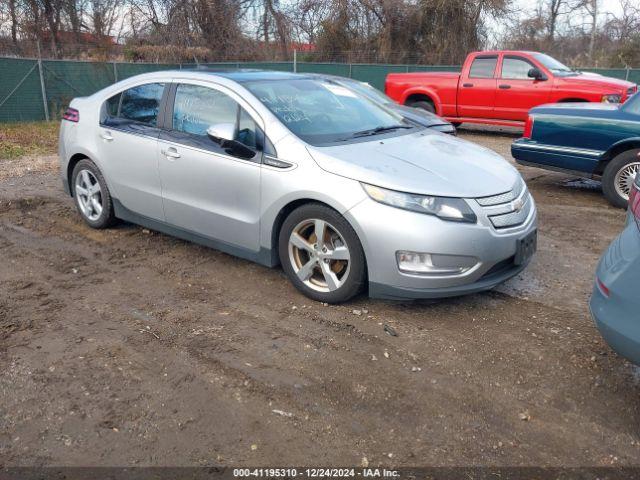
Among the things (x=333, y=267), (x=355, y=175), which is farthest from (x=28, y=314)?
(x=355, y=175)

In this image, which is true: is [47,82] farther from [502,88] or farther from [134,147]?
[134,147]

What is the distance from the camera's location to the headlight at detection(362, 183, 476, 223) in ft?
11.8

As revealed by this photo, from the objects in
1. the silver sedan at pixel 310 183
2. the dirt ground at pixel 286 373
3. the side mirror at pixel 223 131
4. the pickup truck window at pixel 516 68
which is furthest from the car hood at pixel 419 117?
the side mirror at pixel 223 131

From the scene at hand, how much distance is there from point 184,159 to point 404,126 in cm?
192

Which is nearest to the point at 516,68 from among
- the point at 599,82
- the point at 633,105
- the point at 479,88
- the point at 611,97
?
the point at 479,88

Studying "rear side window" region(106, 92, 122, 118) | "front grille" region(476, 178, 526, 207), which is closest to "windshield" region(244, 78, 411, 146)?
"front grille" region(476, 178, 526, 207)

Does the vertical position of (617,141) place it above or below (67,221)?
above

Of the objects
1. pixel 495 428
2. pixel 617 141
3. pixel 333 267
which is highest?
pixel 617 141

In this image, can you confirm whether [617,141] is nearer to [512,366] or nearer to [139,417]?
[512,366]

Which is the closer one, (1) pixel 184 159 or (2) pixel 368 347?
(2) pixel 368 347

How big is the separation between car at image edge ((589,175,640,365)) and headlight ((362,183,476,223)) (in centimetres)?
96

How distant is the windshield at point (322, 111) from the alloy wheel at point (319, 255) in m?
0.64

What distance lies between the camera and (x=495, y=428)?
9.08 ft

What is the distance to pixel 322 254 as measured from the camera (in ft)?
12.9
